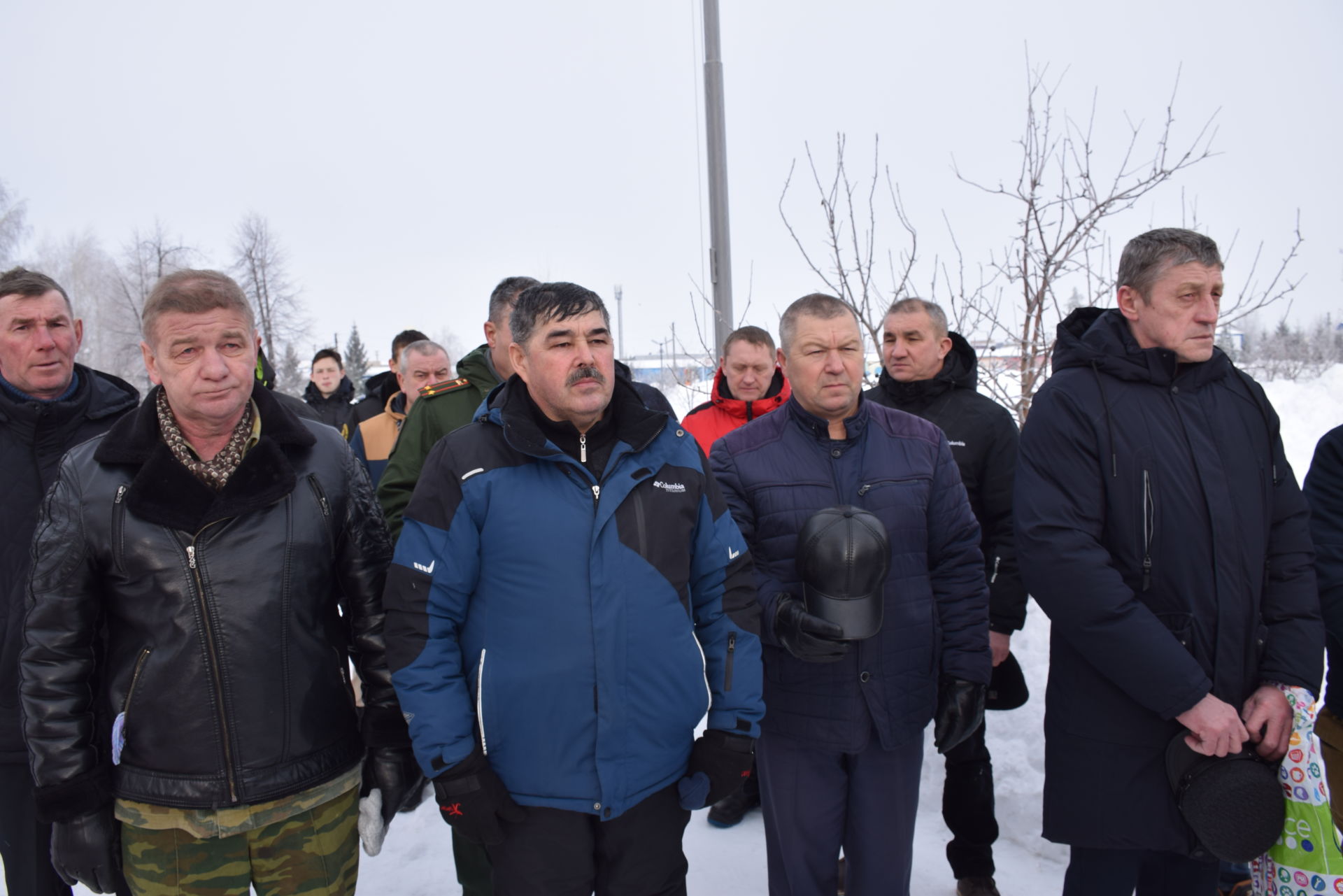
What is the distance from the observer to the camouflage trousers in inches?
82.0

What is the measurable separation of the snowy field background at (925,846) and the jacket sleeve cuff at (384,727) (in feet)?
5.43

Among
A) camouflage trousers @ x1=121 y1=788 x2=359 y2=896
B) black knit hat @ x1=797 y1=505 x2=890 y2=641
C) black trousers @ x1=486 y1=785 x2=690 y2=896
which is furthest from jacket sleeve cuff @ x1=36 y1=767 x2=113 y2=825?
black knit hat @ x1=797 y1=505 x2=890 y2=641

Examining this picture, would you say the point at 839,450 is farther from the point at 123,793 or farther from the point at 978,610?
the point at 123,793

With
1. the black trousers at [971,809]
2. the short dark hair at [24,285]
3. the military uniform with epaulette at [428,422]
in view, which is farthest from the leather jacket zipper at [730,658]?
the short dark hair at [24,285]

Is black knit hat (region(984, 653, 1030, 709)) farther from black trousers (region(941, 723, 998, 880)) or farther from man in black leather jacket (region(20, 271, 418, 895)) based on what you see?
man in black leather jacket (region(20, 271, 418, 895))

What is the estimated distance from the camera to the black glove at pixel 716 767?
A: 219 centimetres

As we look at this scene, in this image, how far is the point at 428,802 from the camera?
4352 mm

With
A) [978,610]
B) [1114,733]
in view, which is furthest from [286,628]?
[1114,733]

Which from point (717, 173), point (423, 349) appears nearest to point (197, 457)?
point (423, 349)

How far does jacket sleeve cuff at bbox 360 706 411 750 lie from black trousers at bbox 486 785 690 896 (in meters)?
0.40

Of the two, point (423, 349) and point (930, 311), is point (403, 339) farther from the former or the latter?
point (930, 311)

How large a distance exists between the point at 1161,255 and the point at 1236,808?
1.63 meters

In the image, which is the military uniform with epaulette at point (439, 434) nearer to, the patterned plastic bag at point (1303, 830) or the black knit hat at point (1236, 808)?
the black knit hat at point (1236, 808)

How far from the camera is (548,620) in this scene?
2107 mm
